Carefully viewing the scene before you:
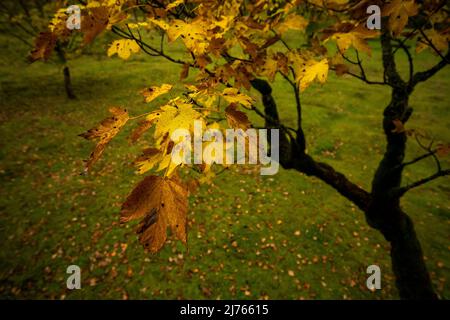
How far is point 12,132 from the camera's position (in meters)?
10.4

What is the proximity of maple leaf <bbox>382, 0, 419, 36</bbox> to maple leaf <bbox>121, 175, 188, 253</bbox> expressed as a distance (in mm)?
1368

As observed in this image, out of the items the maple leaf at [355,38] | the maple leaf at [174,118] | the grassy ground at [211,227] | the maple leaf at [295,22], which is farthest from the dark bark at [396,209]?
the maple leaf at [174,118]

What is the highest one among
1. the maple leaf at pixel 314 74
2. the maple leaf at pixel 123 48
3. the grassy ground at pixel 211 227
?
the maple leaf at pixel 123 48

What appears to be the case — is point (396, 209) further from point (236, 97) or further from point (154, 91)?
point (154, 91)

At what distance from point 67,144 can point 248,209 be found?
717cm

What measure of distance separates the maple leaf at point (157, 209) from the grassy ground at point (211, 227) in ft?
14.5

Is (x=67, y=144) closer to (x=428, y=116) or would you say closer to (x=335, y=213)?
(x=335, y=213)

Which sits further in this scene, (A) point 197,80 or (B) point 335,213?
(B) point 335,213

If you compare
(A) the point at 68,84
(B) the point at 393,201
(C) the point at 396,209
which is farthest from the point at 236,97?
(A) the point at 68,84

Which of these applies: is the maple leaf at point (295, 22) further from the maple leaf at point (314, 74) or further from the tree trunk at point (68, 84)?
the tree trunk at point (68, 84)

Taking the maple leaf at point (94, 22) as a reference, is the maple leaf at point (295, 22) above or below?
above

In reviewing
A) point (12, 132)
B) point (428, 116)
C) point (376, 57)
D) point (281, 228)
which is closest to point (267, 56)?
point (281, 228)

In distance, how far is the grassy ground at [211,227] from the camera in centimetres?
513

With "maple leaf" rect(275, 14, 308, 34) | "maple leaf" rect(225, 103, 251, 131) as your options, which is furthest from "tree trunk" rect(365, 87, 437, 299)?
"maple leaf" rect(225, 103, 251, 131)
